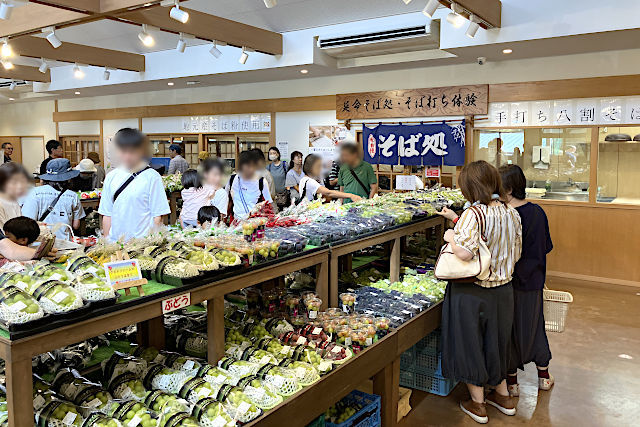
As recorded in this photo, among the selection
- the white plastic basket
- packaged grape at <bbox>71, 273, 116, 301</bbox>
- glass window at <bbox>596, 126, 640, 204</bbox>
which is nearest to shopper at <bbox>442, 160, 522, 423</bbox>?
the white plastic basket

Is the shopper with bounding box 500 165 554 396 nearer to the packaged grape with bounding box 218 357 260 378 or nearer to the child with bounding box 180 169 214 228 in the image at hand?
the packaged grape with bounding box 218 357 260 378

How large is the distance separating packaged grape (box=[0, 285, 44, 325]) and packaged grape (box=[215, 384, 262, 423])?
0.88m

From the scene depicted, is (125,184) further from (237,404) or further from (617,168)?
(617,168)

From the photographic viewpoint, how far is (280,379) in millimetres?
2430

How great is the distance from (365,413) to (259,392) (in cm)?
93

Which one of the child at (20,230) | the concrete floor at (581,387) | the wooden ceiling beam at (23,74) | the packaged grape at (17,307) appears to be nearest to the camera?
the packaged grape at (17,307)

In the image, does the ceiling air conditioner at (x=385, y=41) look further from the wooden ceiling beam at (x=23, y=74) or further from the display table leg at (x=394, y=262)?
the wooden ceiling beam at (x=23, y=74)

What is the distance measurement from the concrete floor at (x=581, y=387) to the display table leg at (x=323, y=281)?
3.31ft

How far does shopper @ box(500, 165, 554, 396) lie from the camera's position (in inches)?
143

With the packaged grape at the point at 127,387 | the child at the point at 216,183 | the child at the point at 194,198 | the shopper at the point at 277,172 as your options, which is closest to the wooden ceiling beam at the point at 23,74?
the shopper at the point at 277,172

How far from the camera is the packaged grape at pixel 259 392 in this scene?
229cm

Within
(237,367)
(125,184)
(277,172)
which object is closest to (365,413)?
(237,367)

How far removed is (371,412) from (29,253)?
2040mm

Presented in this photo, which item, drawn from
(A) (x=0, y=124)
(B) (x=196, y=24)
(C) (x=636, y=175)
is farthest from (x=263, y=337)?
(A) (x=0, y=124)
